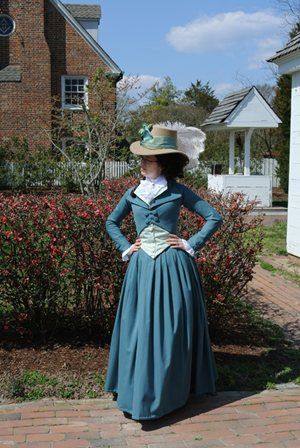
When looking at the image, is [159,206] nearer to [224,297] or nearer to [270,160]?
[224,297]

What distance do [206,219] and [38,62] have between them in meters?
24.2

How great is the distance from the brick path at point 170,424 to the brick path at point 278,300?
155cm

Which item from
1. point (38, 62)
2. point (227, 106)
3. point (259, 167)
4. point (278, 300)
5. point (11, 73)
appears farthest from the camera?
point (38, 62)

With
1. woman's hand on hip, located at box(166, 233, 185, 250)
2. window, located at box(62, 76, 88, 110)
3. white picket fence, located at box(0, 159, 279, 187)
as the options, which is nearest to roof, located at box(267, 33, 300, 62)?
woman's hand on hip, located at box(166, 233, 185, 250)

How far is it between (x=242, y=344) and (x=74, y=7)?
2836cm

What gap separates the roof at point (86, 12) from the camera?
97.8ft

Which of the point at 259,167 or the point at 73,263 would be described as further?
the point at 259,167

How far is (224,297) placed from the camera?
5.14m

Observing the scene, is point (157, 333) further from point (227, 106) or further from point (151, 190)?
point (227, 106)

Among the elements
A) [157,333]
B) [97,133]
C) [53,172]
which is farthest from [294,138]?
[53,172]

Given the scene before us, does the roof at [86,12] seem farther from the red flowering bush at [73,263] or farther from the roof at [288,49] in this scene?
the red flowering bush at [73,263]

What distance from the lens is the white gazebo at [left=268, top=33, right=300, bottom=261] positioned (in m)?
9.24

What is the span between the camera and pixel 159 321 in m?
3.73

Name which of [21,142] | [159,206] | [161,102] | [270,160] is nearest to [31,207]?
[159,206]
